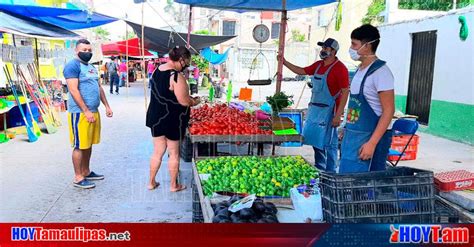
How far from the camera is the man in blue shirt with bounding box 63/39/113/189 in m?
4.28

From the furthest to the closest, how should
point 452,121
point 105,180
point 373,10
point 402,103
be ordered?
point 373,10
point 402,103
point 452,121
point 105,180

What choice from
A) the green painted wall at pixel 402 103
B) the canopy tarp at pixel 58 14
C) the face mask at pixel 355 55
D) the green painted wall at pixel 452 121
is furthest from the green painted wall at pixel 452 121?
the canopy tarp at pixel 58 14

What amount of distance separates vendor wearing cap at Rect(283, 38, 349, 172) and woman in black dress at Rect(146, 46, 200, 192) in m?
1.43

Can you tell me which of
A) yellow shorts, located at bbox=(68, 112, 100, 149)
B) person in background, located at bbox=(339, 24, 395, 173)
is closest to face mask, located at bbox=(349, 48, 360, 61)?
person in background, located at bbox=(339, 24, 395, 173)

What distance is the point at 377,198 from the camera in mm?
1995

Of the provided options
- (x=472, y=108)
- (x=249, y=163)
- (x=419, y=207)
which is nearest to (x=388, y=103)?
(x=419, y=207)

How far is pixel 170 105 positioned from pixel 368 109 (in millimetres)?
2255

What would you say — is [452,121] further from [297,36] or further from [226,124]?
[297,36]

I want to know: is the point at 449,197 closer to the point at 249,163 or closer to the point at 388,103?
the point at 388,103

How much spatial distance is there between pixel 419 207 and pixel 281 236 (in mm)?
755

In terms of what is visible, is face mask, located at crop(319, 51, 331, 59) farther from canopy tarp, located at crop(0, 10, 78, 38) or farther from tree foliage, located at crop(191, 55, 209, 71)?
tree foliage, located at crop(191, 55, 209, 71)

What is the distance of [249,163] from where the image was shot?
12.2ft

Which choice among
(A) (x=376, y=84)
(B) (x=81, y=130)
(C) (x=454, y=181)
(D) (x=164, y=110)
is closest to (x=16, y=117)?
(B) (x=81, y=130)

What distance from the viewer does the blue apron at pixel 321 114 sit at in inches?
168
